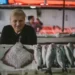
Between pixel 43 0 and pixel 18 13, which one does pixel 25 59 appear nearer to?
pixel 18 13

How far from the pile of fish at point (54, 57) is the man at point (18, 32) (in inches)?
27.3

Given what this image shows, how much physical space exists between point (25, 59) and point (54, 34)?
107 inches

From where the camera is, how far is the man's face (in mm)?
2527

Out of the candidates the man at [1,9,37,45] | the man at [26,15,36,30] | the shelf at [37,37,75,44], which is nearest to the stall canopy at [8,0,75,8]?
the man at [26,15,36,30]

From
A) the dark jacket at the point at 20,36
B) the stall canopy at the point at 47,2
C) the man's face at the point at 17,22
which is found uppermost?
the stall canopy at the point at 47,2

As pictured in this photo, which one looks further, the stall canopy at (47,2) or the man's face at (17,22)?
the stall canopy at (47,2)

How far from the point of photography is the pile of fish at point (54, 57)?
172 centimetres

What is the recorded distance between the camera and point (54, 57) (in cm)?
174

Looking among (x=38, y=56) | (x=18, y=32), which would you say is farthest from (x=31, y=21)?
(x=38, y=56)

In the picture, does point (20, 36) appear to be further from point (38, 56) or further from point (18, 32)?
point (38, 56)

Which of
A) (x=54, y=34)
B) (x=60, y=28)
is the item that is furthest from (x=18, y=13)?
(x=60, y=28)

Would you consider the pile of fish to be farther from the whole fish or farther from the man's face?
the man's face

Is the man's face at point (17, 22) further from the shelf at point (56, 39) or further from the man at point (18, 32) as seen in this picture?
the shelf at point (56, 39)

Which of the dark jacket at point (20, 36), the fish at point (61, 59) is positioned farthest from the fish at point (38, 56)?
the dark jacket at point (20, 36)
